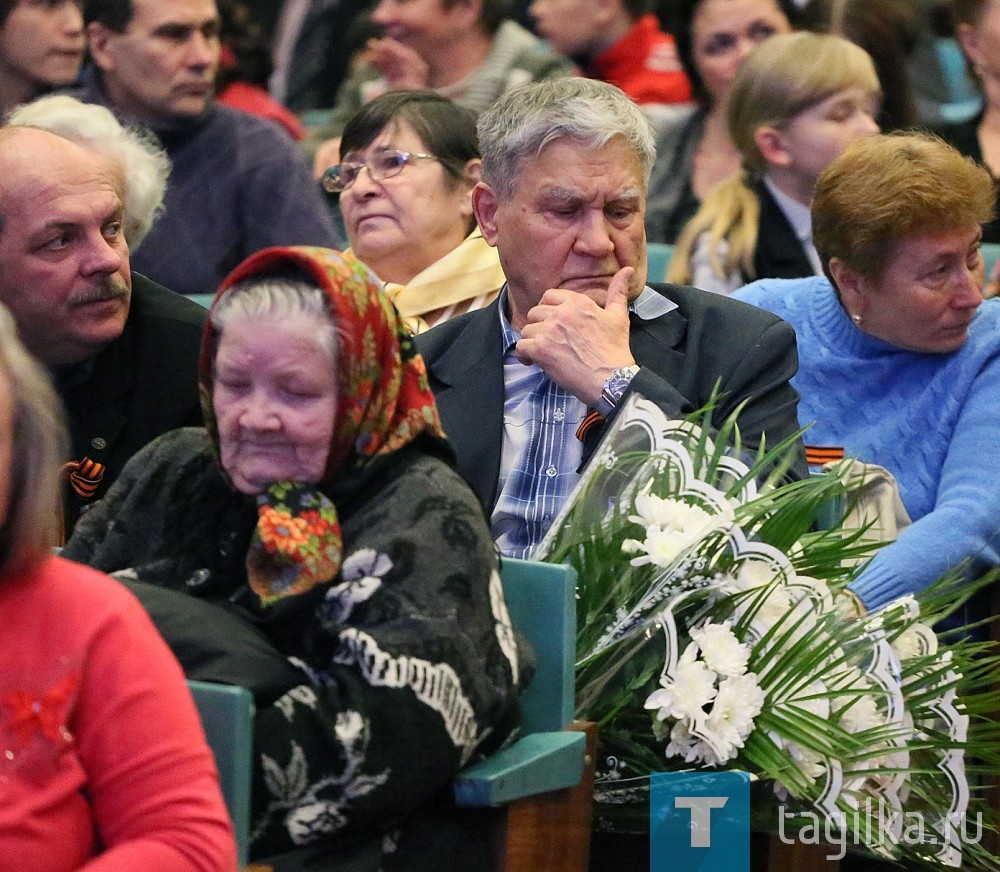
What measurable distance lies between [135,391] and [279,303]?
1001 millimetres

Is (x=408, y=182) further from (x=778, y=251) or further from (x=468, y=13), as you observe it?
(x=468, y=13)

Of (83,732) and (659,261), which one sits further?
(659,261)

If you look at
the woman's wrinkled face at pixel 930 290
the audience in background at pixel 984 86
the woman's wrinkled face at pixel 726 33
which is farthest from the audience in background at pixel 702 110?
the woman's wrinkled face at pixel 930 290

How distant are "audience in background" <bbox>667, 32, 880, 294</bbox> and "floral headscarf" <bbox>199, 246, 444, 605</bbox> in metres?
2.41

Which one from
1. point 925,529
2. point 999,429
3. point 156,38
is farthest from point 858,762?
point 156,38

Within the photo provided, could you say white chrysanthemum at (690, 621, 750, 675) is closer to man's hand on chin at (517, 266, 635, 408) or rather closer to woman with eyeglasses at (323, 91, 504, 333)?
man's hand on chin at (517, 266, 635, 408)

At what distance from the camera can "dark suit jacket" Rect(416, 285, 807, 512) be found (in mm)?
2812

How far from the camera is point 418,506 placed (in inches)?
79.0

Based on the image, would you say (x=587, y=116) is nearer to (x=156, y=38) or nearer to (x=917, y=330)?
(x=917, y=330)

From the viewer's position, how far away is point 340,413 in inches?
79.8

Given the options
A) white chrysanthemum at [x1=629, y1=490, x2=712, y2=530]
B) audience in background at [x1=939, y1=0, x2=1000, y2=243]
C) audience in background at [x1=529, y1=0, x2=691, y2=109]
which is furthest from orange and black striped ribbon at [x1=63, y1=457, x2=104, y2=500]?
audience in background at [x1=529, y1=0, x2=691, y2=109]

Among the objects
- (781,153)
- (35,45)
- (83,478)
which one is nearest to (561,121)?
(83,478)

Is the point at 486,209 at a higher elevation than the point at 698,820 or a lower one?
higher

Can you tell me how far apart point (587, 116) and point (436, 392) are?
54 cm
